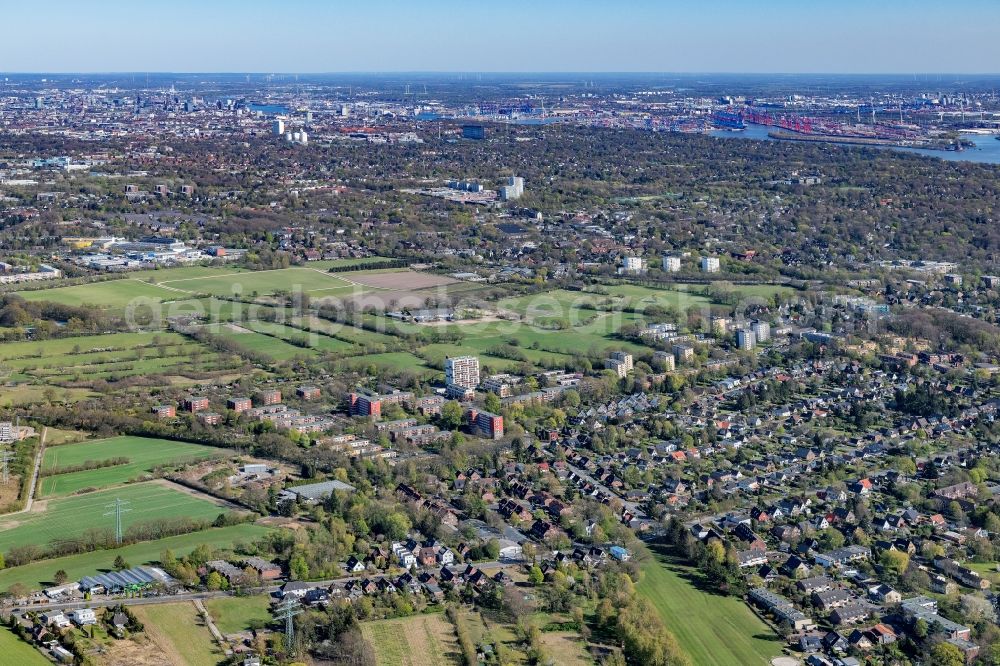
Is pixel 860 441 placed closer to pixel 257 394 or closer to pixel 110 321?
pixel 257 394

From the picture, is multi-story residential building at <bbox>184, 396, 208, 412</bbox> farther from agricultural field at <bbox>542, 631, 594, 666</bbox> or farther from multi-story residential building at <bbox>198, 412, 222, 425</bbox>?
agricultural field at <bbox>542, 631, 594, 666</bbox>

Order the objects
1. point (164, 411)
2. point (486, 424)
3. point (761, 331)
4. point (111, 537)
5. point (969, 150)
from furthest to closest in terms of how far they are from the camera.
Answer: point (969, 150) < point (761, 331) < point (164, 411) < point (486, 424) < point (111, 537)

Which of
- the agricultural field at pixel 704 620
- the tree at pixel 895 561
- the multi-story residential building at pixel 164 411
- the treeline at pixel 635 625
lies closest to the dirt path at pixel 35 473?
the multi-story residential building at pixel 164 411

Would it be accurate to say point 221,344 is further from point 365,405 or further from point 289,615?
point 289,615

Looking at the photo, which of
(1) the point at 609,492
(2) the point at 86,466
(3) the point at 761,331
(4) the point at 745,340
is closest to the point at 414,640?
(1) the point at 609,492

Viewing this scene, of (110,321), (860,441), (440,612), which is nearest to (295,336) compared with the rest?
(110,321)

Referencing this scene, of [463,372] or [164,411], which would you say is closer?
[164,411]

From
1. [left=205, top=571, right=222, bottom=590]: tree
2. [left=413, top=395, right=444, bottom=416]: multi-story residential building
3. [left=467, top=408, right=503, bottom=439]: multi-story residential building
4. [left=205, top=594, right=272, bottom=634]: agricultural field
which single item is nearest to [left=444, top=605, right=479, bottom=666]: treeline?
[left=205, top=594, right=272, bottom=634]: agricultural field
